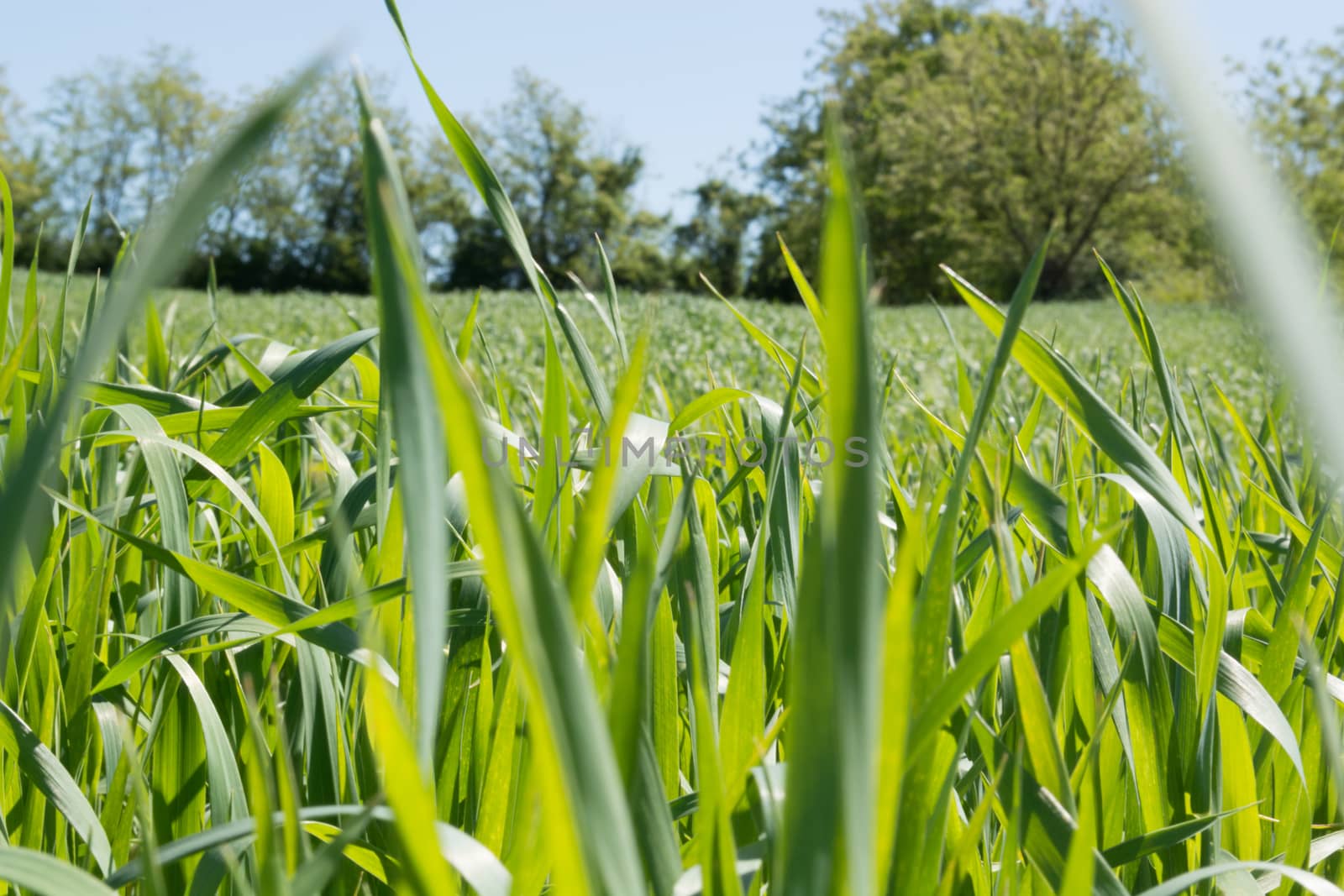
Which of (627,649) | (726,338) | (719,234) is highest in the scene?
(719,234)

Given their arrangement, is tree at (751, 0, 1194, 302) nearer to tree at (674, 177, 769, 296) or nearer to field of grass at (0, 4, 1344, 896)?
tree at (674, 177, 769, 296)

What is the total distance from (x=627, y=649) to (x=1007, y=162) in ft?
87.6

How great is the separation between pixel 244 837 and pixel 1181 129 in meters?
0.37

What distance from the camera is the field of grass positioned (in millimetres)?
170

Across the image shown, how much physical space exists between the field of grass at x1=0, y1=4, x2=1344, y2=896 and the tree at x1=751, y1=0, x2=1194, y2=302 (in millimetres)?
21287

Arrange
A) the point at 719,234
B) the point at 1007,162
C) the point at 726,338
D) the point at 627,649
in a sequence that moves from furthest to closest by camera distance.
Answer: the point at 719,234 < the point at 1007,162 < the point at 726,338 < the point at 627,649

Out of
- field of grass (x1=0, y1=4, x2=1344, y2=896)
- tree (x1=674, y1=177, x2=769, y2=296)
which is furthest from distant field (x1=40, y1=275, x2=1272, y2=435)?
tree (x1=674, y1=177, x2=769, y2=296)

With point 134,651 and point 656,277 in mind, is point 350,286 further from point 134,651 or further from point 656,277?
point 134,651

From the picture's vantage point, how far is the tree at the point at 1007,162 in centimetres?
2362

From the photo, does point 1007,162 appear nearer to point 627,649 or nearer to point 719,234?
point 719,234

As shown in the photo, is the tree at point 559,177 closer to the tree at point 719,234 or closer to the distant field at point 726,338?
the tree at point 719,234

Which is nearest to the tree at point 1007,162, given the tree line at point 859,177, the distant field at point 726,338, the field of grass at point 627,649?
the tree line at point 859,177

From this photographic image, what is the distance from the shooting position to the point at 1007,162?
80.6ft

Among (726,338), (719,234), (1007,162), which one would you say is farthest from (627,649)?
(719,234)
